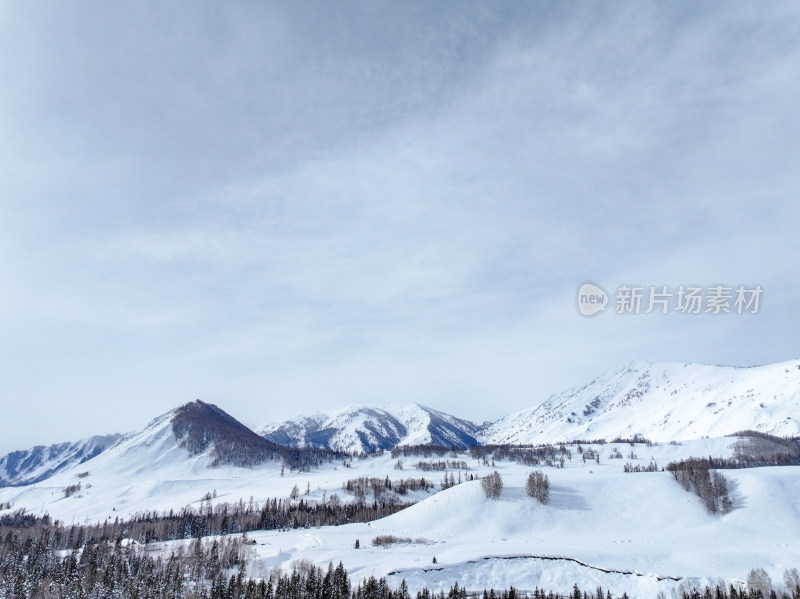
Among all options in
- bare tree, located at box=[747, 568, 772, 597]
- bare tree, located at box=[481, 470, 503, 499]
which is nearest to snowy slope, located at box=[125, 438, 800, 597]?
bare tree, located at box=[481, 470, 503, 499]

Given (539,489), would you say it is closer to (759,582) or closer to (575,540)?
(575,540)

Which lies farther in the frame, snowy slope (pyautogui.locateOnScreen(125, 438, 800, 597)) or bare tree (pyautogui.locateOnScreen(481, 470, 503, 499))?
bare tree (pyautogui.locateOnScreen(481, 470, 503, 499))

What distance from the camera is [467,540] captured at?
506 feet

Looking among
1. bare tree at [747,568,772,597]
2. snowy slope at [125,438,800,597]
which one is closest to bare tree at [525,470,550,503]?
snowy slope at [125,438,800,597]

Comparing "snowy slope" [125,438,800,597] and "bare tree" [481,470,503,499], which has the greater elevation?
"bare tree" [481,470,503,499]

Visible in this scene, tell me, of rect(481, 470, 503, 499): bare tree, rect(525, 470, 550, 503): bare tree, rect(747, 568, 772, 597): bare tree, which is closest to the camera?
rect(747, 568, 772, 597): bare tree

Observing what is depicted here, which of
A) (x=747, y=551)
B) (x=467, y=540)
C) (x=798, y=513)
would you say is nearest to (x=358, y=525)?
(x=467, y=540)

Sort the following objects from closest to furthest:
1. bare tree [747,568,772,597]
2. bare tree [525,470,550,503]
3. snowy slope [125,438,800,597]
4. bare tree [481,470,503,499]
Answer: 1. bare tree [747,568,772,597]
2. snowy slope [125,438,800,597]
3. bare tree [525,470,550,503]
4. bare tree [481,470,503,499]

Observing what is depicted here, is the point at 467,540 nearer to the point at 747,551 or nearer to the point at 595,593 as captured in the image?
the point at 595,593

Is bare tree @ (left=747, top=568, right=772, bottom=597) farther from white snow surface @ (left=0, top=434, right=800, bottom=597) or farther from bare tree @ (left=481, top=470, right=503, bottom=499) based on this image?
bare tree @ (left=481, top=470, right=503, bottom=499)

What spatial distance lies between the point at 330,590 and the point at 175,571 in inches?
2099

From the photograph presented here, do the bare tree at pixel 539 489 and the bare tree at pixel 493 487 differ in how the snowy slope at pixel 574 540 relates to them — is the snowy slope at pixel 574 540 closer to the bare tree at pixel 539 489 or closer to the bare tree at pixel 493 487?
A: the bare tree at pixel 539 489

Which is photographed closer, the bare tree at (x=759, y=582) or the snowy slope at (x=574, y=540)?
the bare tree at (x=759, y=582)

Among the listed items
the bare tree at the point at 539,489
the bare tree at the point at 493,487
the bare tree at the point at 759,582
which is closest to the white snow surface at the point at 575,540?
the bare tree at the point at 493,487
